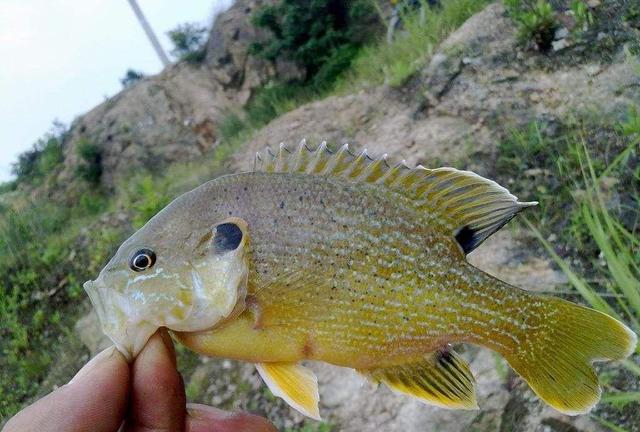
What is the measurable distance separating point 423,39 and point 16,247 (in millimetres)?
6092

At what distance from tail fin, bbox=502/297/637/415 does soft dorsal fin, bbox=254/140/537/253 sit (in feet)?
0.96

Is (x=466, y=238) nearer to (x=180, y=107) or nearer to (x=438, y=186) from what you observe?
(x=438, y=186)

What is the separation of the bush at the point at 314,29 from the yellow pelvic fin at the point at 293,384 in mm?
11491

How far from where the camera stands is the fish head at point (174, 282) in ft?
4.55

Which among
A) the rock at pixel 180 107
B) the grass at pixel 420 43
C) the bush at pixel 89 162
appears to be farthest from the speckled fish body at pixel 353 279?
the bush at pixel 89 162

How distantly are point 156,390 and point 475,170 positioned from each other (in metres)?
3.29

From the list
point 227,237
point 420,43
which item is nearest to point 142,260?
point 227,237

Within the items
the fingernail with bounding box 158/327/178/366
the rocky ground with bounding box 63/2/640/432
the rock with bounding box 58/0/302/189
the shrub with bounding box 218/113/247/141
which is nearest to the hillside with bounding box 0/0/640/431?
the rocky ground with bounding box 63/2/640/432

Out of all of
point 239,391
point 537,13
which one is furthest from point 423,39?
point 239,391

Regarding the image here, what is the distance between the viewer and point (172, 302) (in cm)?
140

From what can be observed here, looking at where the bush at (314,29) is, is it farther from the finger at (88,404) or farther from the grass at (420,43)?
the finger at (88,404)

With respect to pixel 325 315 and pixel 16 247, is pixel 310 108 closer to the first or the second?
pixel 16 247

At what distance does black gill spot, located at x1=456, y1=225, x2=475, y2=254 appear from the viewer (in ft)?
5.06

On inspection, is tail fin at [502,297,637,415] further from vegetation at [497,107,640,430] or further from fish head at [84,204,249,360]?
vegetation at [497,107,640,430]
